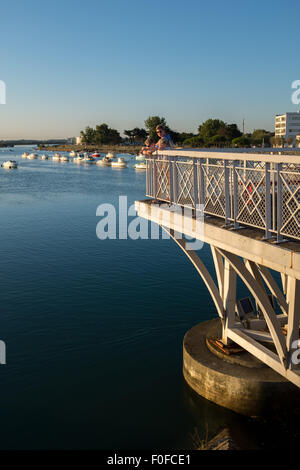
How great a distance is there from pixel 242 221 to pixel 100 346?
30.3 ft

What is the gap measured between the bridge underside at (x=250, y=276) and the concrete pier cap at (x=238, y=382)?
602mm

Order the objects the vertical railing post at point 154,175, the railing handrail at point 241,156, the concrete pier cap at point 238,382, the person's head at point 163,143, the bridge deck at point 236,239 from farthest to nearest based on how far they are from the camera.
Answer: the vertical railing post at point 154,175
the person's head at point 163,143
the concrete pier cap at point 238,382
the bridge deck at point 236,239
the railing handrail at point 241,156

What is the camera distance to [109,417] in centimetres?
1216

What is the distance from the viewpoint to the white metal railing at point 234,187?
7.77 m

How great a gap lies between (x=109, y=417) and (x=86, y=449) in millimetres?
1245

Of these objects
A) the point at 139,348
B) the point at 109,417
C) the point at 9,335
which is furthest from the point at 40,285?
the point at 109,417

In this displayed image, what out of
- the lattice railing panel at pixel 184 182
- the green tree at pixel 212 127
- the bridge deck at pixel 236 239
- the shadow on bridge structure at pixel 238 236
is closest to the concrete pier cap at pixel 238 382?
the shadow on bridge structure at pixel 238 236

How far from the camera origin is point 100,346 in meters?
16.2

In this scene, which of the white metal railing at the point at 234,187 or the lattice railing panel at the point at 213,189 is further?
the lattice railing panel at the point at 213,189

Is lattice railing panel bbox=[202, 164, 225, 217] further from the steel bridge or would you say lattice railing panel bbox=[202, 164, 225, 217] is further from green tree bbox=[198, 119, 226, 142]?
green tree bbox=[198, 119, 226, 142]

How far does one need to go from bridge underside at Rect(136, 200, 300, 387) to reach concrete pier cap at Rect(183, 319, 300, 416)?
0.60 meters

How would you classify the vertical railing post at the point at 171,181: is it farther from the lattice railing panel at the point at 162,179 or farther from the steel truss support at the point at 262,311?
the steel truss support at the point at 262,311
